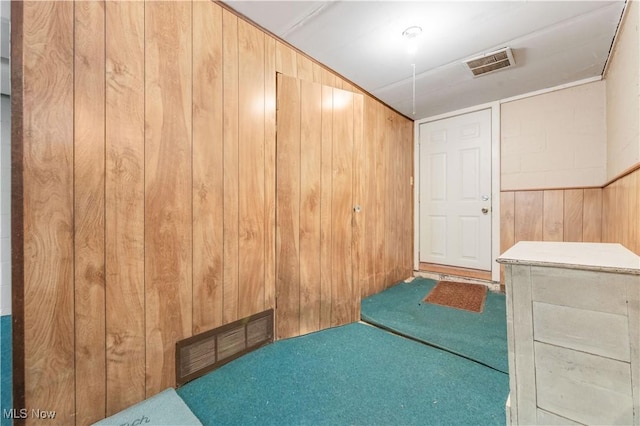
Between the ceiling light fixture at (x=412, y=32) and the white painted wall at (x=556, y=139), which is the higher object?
the ceiling light fixture at (x=412, y=32)

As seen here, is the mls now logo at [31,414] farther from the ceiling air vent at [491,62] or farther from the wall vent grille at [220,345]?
the ceiling air vent at [491,62]

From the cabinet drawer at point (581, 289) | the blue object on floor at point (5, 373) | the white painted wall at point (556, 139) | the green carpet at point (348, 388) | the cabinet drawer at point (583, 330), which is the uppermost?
the white painted wall at point (556, 139)

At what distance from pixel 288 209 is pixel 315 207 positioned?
0.23 metres

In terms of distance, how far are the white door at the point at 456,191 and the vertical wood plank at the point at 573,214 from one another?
66cm

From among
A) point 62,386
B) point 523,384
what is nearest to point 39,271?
point 62,386

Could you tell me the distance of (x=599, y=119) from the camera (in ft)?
8.02

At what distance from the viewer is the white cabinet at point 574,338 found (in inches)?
31.8

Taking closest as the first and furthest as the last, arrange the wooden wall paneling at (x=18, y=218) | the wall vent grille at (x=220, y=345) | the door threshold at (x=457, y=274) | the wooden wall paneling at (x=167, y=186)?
1. the wooden wall paneling at (x=18, y=218)
2. the wooden wall paneling at (x=167, y=186)
3. the wall vent grille at (x=220, y=345)
4. the door threshold at (x=457, y=274)

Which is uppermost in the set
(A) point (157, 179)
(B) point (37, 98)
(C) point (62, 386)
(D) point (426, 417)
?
(B) point (37, 98)

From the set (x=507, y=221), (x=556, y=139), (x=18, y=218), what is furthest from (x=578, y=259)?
(x=556, y=139)

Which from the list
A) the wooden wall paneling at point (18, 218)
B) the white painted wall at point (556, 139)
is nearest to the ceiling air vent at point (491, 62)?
the white painted wall at point (556, 139)

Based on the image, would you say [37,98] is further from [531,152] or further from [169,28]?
[531,152]

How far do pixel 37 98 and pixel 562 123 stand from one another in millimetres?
3916

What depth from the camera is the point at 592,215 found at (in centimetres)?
251
